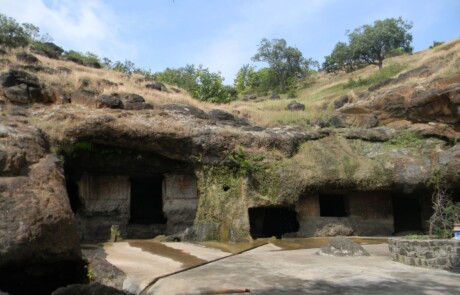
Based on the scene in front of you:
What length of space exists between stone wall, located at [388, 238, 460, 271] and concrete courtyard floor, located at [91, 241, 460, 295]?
286 millimetres

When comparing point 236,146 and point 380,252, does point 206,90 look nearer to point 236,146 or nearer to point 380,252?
point 236,146

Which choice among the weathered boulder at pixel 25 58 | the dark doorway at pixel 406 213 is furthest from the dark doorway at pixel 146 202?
the weathered boulder at pixel 25 58

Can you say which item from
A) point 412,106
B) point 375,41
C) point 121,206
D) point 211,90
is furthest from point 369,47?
point 121,206

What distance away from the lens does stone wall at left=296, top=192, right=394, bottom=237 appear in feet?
49.9

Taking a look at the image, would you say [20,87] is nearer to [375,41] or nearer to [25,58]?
[25,58]

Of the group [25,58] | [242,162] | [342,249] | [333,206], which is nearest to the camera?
[342,249]

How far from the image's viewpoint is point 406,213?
1805cm

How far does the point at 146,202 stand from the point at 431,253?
12.4 meters

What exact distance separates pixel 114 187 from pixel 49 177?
670cm

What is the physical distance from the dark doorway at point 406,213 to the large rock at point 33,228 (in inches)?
547

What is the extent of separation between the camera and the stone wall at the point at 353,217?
599 inches

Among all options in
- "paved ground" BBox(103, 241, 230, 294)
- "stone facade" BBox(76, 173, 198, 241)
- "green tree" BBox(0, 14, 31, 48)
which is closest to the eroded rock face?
"stone facade" BBox(76, 173, 198, 241)

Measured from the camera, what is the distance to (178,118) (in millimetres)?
14758

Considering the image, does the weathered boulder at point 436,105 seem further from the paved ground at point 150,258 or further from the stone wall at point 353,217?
the paved ground at point 150,258
